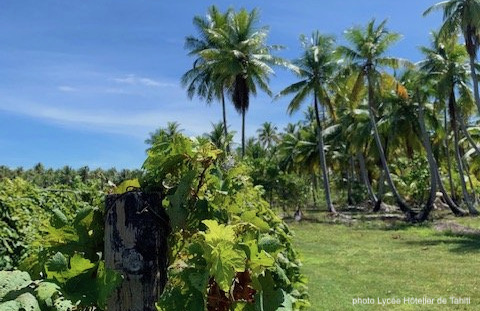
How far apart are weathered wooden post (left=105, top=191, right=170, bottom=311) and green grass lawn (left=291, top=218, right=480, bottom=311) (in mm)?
2387

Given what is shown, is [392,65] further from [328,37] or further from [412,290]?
[412,290]

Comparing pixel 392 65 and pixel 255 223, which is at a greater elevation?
pixel 392 65

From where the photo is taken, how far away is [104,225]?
1705 mm

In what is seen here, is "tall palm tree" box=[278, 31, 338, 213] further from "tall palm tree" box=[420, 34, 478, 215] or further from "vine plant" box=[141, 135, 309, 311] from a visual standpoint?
"vine plant" box=[141, 135, 309, 311]

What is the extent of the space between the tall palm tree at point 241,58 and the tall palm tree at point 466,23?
10.1m

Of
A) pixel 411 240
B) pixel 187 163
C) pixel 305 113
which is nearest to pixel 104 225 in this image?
pixel 187 163

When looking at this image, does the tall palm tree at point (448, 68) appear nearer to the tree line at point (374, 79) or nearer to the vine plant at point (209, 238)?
the tree line at point (374, 79)

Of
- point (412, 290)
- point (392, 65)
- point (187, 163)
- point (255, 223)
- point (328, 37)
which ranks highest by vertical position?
point (328, 37)

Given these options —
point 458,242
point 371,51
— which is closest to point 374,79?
point 371,51

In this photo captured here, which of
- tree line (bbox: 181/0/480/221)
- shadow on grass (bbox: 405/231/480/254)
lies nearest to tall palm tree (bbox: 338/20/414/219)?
tree line (bbox: 181/0/480/221)

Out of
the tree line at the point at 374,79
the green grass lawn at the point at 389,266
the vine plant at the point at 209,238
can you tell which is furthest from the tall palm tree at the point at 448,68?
the vine plant at the point at 209,238

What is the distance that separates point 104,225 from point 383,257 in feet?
48.4

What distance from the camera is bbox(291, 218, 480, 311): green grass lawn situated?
966 centimetres

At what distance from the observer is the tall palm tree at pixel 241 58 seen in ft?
95.7
